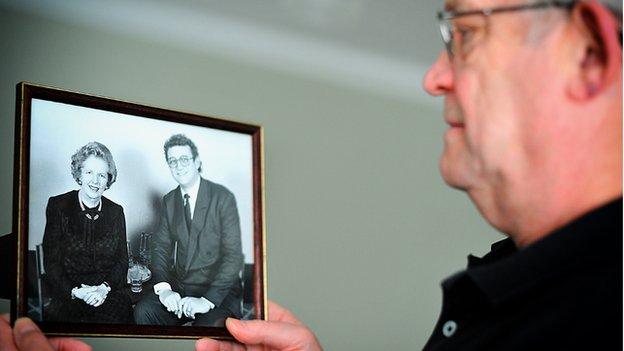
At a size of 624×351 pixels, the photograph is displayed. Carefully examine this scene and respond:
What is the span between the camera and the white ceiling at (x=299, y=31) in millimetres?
1928

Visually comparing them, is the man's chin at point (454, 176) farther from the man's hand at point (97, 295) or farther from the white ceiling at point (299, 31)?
the white ceiling at point (299, 31)

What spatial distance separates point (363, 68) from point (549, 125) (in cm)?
136

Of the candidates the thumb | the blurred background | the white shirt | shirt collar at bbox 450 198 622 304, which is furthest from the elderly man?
the blurred background

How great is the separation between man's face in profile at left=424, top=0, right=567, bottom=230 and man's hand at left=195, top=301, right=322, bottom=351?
55cm

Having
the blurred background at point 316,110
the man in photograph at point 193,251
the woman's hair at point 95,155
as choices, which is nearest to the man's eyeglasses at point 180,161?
the man in photograph at point 193,251

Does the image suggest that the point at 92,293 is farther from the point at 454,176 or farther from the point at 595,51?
the point at 595,51

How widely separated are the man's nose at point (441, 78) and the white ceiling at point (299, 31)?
917 millimetres

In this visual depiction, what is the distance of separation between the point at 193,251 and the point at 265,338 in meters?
0.23

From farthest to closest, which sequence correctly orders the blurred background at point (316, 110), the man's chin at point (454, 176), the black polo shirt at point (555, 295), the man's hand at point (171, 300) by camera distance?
the blurred background at point (316, 110), the man's hand at point (171, 300), the man's chin at point (454, 176), the black polo shirt at point (555, 295)

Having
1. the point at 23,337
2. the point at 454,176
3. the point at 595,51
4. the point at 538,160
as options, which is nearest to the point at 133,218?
the point at 23,337

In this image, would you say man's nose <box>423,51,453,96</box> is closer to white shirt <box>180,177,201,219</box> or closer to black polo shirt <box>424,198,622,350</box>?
black polo shirt <box>424,198,622,350</box>

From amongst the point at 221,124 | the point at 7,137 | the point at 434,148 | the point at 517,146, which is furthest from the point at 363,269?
the point at 517,146

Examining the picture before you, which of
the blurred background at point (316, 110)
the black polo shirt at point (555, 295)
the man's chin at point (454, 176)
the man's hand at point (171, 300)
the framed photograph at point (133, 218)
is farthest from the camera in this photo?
the blurred background at point (316, 110)

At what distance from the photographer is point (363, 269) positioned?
Result: 226 centimetres
